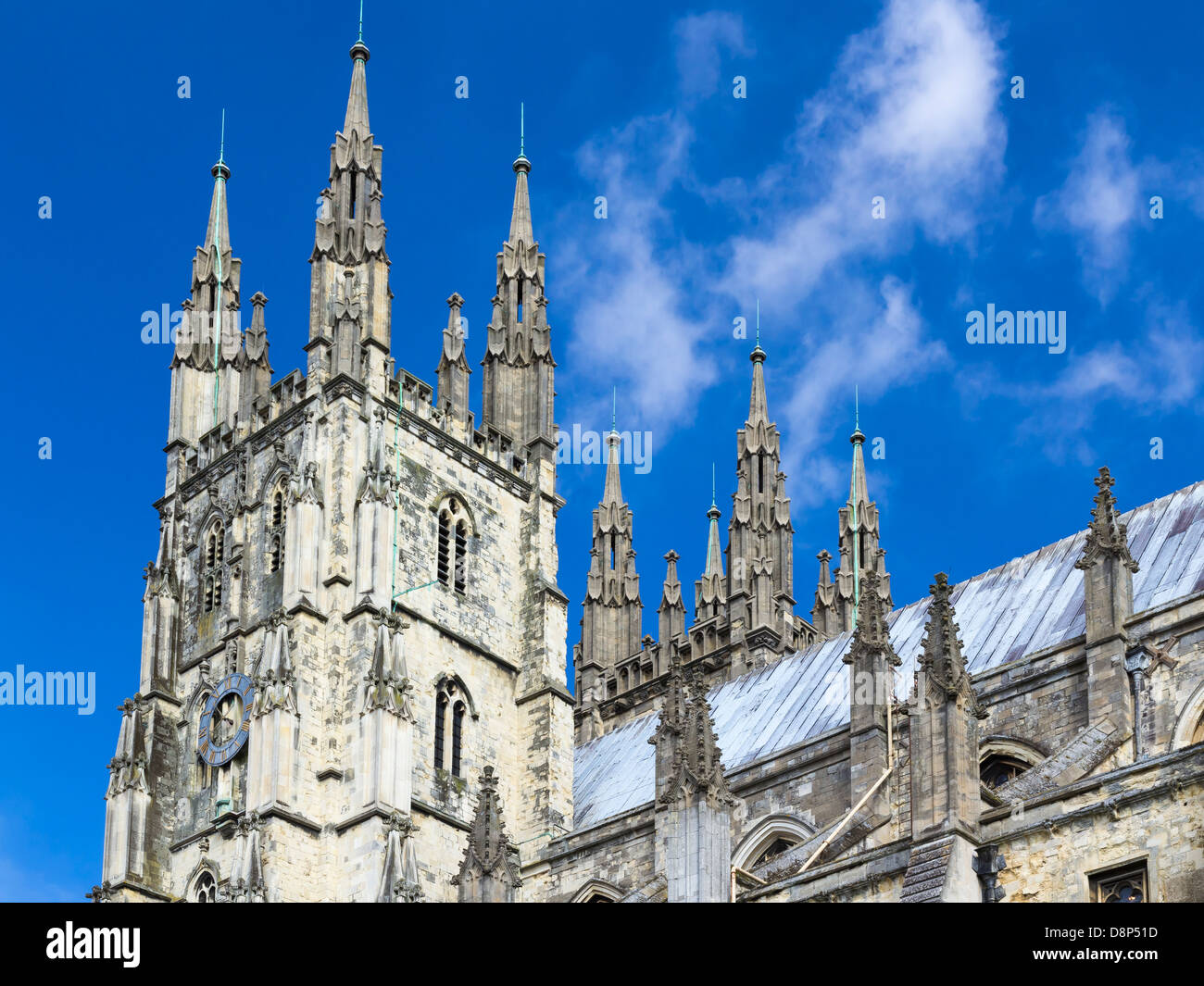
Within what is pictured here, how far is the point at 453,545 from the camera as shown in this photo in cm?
5666

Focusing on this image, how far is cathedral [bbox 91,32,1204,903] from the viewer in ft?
133

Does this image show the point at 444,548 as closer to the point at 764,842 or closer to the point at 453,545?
the point at 453,545

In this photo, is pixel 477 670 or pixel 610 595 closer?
pixel 477 670

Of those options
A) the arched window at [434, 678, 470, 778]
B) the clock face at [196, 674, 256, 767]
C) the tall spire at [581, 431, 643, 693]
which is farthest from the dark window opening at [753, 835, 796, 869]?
the tall spire at [581, 431, 643, 693]

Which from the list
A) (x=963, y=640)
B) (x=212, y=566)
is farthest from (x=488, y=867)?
(x=212, y=566)

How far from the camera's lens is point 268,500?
5584 centimetres

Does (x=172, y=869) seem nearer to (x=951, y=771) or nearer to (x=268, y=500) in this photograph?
(x=268, y=500)

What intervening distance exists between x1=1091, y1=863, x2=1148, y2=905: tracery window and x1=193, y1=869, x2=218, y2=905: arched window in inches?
1062

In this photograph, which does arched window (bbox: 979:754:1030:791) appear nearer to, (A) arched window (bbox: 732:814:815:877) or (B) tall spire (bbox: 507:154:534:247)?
(A) arched window (bbox: 732:814:815:877)

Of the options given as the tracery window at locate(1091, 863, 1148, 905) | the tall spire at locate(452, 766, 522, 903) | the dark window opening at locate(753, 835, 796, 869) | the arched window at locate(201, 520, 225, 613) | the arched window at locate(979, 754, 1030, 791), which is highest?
the arched window at locate(201, 520, 225, 613)

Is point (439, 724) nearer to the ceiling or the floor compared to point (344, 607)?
nearer to the floor

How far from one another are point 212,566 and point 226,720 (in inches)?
210
